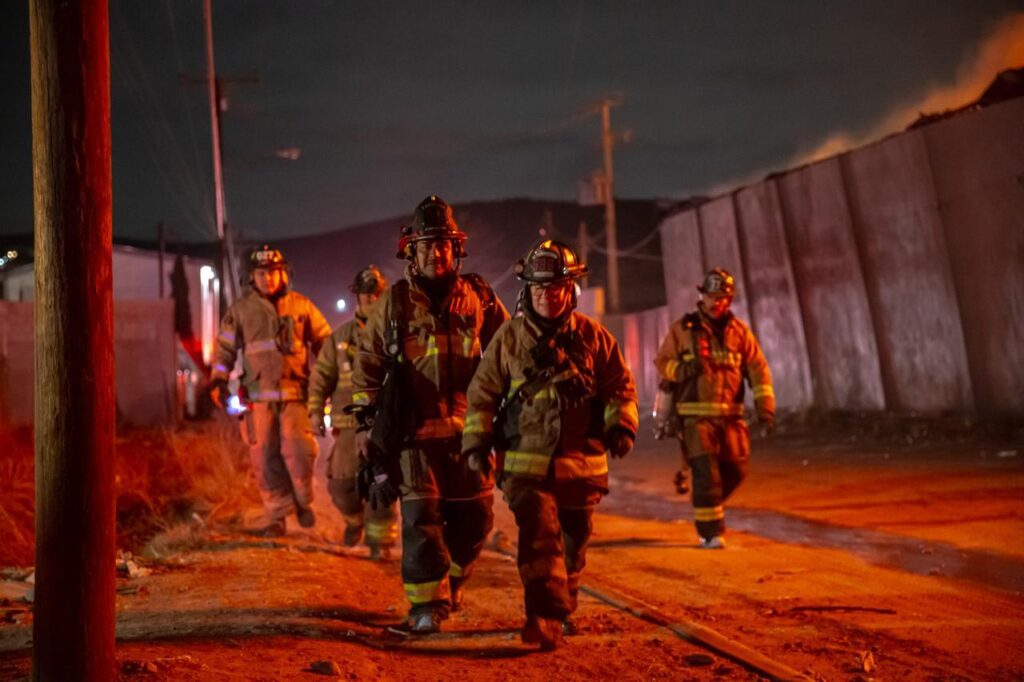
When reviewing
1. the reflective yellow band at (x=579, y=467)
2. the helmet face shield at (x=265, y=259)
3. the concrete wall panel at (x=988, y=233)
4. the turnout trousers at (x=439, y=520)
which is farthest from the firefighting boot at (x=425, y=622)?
the concrete wall panel at (x=988, y=233)

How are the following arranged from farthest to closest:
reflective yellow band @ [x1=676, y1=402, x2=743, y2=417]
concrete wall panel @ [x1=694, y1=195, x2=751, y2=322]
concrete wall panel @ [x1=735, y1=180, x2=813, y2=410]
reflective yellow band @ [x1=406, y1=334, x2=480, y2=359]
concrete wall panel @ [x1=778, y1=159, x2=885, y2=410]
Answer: concrete wall panel @ [x1=694, y1=195, x2=751, y2=322], concrete wall panel @ [x1=735, y1=180, x2=813, y2=410], concrete wall panel @ [x1=778, y1=159, x2=885, y2=410], reflective yellow band @ [x1=676, y1=402, x2=743, y2=417], reflective yellow band @ [x1=406, y1=334, x2=480, y2=359]

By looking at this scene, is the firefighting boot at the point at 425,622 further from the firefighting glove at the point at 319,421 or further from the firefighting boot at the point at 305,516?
the firefighting boot at the point at 305,516

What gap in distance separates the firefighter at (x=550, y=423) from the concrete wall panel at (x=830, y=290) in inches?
518

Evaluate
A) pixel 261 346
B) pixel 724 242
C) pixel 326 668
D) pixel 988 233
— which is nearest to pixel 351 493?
pixel 261 346

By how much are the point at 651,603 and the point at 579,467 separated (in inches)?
57.2

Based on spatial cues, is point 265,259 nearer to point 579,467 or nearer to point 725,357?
point 725,357

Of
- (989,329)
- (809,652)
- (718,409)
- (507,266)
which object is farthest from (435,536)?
(507,266)

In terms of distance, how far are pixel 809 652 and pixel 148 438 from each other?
50.5 ft

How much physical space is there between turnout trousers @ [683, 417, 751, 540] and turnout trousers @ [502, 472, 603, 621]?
2.94 m

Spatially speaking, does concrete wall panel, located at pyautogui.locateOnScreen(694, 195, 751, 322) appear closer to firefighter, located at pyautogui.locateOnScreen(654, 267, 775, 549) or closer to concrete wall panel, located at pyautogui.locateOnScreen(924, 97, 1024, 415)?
concrete wall panel, located at pyautogui.locateOnScreen(924, 97, 1024, 415)

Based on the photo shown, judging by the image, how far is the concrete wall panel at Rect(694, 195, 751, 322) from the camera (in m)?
22.0

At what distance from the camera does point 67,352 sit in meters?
3.89

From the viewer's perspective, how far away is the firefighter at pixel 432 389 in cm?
594

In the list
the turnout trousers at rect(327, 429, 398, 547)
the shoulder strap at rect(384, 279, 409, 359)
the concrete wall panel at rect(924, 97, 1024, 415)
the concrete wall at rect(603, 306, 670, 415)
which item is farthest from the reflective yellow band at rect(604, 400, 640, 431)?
the concrete wall at rect(603, 306, 670, 415)
